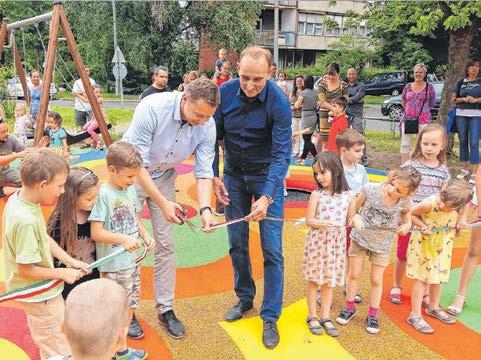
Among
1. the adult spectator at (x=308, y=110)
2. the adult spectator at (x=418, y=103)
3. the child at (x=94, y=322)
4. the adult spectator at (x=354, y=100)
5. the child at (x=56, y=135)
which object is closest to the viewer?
the child at (x=94, y=322)

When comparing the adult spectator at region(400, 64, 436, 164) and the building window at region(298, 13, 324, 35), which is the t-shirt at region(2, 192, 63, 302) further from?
the building window at region(298, 13, 324, 35)

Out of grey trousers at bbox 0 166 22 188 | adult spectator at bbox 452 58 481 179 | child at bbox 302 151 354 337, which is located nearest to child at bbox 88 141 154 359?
child at bbox 302 151 354 337

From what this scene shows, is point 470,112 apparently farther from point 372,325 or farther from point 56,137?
point 56,137

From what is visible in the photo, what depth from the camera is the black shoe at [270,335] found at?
131 inches

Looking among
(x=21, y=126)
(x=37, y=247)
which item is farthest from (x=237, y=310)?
(x=21, y=126)

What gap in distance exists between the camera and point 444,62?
33.3m

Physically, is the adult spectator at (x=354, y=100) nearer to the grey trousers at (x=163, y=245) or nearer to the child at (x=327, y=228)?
the child at (x=327, y=228)

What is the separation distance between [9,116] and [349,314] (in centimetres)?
1396

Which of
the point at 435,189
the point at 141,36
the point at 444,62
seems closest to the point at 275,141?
the point at 435,189

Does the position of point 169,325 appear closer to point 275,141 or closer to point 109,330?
point 275,141

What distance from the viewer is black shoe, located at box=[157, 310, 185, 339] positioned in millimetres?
3439

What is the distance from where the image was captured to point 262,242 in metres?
3.46

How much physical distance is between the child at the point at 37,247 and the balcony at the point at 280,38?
40874mm

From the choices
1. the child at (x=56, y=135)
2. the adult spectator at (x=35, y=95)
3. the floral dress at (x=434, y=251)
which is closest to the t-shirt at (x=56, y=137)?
the child at (x=56, y=135)
